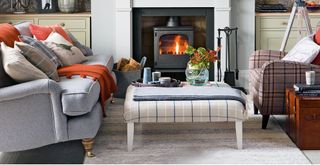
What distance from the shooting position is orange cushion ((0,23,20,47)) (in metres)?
4.64

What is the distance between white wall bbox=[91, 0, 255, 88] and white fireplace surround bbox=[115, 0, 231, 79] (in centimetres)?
10

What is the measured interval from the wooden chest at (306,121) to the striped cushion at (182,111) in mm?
401

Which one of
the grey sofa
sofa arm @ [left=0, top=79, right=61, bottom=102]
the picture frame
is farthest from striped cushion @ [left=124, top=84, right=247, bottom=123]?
the picture frame

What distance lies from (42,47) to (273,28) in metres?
3.19

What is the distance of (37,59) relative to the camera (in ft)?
14.1

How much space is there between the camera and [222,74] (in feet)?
23.3

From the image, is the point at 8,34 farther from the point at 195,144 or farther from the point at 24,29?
the point at 195,144

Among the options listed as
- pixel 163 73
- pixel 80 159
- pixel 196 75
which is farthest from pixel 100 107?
pixel 163 73

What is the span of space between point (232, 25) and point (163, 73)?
100cm

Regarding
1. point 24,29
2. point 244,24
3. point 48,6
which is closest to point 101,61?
point 24,29

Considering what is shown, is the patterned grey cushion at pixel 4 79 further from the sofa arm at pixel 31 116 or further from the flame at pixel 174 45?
the flame at pixel 174 45

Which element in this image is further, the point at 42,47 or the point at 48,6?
the point at 48,6

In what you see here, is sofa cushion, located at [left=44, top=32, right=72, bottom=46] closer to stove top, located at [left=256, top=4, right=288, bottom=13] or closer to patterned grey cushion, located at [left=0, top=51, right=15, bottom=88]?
patterned grey cushion, located at [left=0, top=51, right=15, bottom=88]

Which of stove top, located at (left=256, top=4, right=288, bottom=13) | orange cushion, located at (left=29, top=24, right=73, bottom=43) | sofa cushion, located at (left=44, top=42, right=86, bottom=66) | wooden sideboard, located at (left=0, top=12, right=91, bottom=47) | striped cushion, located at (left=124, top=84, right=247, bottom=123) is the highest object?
stove top, located at (left=256, top=4, right=288, bottom=13)
